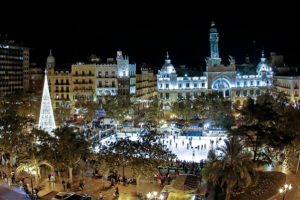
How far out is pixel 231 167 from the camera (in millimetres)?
27531

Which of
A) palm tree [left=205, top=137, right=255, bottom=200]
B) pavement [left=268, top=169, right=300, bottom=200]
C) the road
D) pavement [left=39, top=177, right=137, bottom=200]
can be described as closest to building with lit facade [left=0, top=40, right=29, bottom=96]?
pavement [left=39, top=177, right=137, bottom=200]

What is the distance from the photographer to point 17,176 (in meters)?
40.3

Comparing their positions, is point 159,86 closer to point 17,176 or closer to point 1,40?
point 1,40

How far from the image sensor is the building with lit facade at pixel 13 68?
9546 cm

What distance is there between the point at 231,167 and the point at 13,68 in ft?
264

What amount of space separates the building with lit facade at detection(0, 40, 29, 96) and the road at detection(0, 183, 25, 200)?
59060mm

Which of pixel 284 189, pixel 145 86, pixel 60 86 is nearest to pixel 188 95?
pixel 145 86

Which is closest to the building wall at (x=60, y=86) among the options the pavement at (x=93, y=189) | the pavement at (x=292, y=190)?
the pavement at (x=93, y=189)

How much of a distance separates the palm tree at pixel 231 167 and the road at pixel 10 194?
586 inches

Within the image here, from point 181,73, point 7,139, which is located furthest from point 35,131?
point 181,73

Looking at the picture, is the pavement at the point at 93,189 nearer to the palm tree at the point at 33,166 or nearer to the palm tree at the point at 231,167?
the palm tree at the point at 33,166

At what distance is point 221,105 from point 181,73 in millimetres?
35912

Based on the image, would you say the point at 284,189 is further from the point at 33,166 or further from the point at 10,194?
the point at 10,194

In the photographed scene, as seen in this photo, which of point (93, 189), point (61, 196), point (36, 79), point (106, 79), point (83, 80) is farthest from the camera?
point (36, 79)
